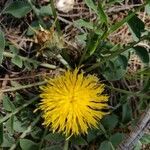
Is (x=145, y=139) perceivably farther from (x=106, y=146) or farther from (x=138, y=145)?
(x=106, y=146)

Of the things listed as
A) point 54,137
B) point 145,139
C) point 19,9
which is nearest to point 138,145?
point 145,139

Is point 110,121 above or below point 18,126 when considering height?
below

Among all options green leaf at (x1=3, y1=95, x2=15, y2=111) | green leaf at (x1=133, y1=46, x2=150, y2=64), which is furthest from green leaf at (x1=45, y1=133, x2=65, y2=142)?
green leaf at (x1=133, y1=46, x2=150, y2=64)

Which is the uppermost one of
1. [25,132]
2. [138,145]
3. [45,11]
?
[45,11]

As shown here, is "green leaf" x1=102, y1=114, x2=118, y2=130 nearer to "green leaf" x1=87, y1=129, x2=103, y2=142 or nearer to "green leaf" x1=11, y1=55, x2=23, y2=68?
"green leaf" x1=87, y1=129, x2=103, y2=142

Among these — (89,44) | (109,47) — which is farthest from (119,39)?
(89,44)

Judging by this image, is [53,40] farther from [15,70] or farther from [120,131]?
[120,131]
